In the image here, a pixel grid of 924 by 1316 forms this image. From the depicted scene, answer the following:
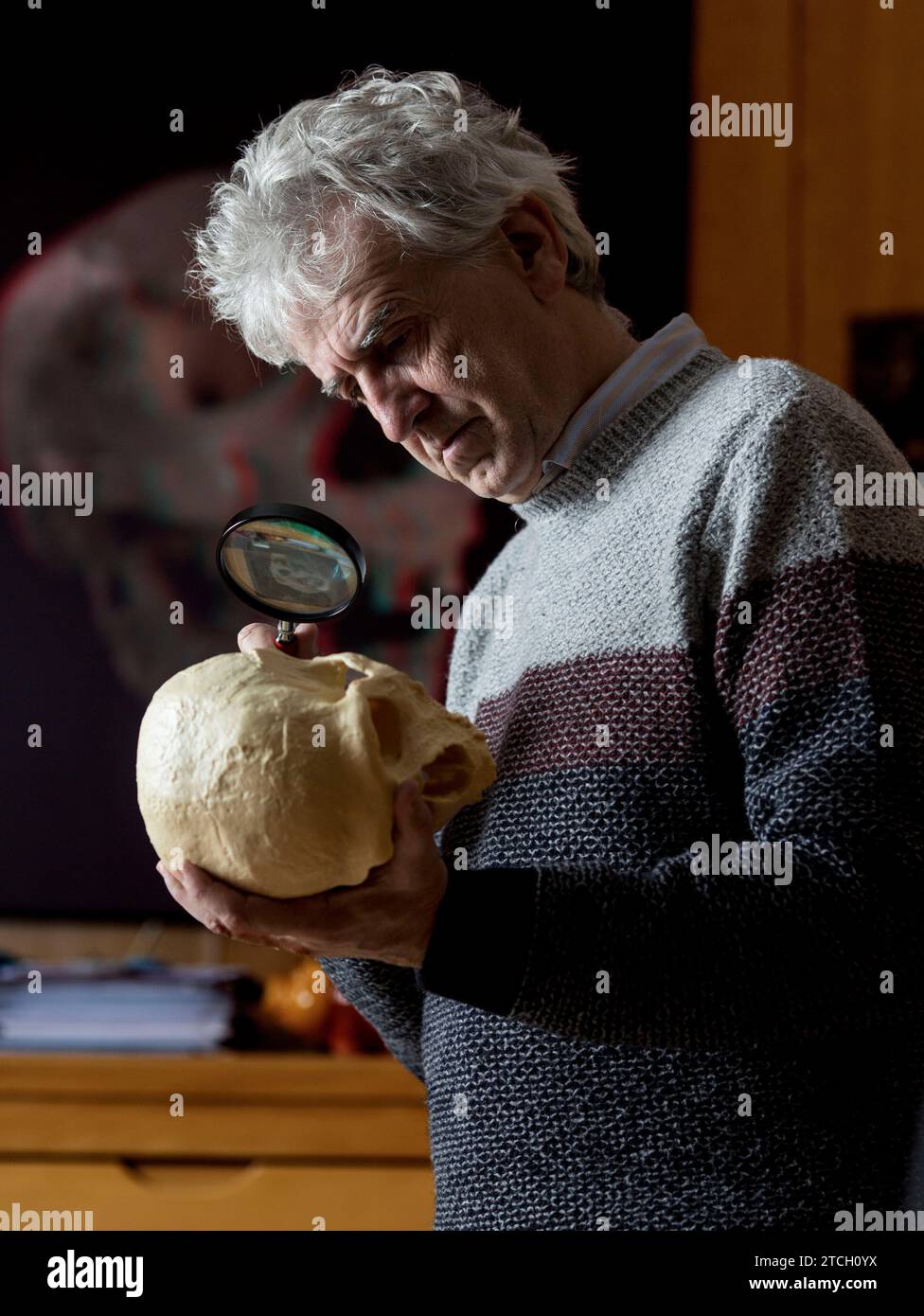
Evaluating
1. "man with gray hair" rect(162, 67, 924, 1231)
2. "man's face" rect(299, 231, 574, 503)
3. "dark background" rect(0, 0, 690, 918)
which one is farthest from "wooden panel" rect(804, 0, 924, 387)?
"man's face" rect(299, 231, 574, 503)

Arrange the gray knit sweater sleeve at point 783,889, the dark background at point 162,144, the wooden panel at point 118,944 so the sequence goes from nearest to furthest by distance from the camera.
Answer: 1. the gray knit sweater sleeve at point 783,889
2. the dark background at point 162,144
3. the wooden panel at point 118,944

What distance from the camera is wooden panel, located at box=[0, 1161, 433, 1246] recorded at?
7.59ft

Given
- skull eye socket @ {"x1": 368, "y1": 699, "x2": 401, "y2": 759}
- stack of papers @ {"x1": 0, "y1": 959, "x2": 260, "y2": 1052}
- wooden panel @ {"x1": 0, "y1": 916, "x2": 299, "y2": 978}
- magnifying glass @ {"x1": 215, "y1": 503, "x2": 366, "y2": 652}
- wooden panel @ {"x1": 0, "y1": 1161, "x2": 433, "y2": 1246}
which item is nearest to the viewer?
skull eye socket @ {"x1": 368, "y1": 699, "x2": 401, "y2": 759}

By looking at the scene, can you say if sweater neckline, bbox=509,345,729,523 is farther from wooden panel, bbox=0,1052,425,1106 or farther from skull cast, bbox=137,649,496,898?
wooden panel, bbox=0,1052,425,1106

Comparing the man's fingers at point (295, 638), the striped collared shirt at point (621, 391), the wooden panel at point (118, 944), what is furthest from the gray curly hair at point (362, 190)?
the wooden panel at point (118, 944)

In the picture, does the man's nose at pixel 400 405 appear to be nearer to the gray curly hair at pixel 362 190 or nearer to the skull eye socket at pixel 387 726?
the gray curly hair at pixel 362 190

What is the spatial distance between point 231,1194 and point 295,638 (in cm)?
145

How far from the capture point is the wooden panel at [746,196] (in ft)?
9.11

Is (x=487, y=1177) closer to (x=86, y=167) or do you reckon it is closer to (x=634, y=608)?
(x=634, y=608)

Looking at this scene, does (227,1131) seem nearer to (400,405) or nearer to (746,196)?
(400,405)

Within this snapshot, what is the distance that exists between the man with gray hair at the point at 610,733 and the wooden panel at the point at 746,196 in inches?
59.4

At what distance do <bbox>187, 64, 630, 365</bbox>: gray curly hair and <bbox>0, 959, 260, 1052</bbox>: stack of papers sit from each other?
1519 millimetres

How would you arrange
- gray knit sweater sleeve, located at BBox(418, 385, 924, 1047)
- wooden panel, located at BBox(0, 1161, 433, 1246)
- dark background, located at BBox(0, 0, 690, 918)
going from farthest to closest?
dark background, located at BBox(0, 0, 690, 918) < wooden panel, located at BBox(0, 1161, 433, 1246) < gray knit sweater sleeve, located at BBox(418, 385, 924, 1047)
